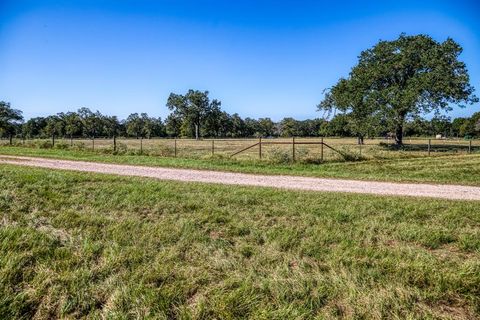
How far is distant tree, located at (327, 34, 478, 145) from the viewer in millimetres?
34000

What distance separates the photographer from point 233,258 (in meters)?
4.22

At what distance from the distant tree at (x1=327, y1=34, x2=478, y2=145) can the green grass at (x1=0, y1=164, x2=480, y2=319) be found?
3110 cm

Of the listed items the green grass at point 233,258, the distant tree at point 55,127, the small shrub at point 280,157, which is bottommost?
the green grass at point 233,258

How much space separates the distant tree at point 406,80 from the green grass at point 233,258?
3110 centimetres

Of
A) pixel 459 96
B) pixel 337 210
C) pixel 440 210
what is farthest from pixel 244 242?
pixel 459 96

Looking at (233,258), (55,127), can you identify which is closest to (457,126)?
(55,127)

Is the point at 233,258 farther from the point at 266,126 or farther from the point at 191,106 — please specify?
the point at 266,126

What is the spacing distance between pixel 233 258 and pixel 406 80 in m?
39.2

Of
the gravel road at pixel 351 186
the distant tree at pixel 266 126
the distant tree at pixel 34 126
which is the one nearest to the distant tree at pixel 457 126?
the distant tree at pixel 266 126

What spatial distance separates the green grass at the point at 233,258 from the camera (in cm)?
318

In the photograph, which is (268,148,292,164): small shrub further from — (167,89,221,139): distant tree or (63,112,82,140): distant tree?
(63,112,82,140): distant tree

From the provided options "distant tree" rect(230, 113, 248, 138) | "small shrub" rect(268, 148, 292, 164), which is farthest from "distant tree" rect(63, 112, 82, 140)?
"small shrub" rect(268, 148, 292, 164)

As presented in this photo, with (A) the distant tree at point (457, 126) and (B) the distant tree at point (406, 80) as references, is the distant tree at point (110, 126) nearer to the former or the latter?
(B) the distant tree at point (406, 80)

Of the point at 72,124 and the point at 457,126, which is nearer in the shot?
the point at 72,124
